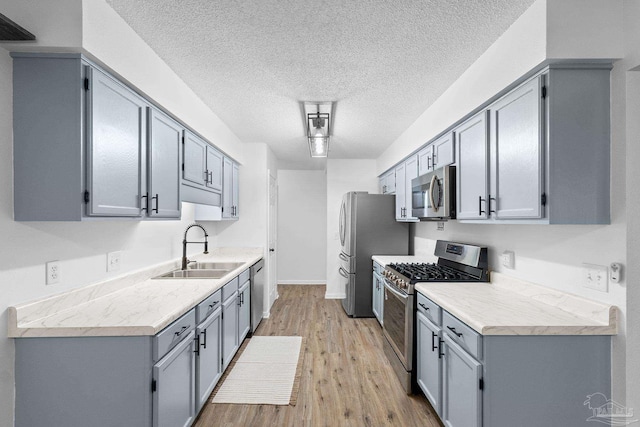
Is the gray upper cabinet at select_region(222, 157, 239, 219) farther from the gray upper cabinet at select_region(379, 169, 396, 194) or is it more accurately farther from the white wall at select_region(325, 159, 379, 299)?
the gray upper cabinet at select_region(379, 169, 396, 194)

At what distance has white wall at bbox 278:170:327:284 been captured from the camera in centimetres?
676

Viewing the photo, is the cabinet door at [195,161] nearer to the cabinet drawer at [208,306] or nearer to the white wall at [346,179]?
the cabinet drawer at [208,306]

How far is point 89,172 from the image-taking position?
1527mm

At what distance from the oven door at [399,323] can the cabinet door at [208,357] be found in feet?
5.02

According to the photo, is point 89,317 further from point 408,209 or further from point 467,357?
point 408,209

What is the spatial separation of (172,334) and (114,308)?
389mm

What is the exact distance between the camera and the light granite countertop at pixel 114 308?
4.88 ft

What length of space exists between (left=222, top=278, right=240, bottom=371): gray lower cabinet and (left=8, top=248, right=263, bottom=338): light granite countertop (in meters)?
0.27

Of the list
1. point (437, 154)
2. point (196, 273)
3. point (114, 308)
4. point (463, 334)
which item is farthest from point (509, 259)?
point (196, 273)

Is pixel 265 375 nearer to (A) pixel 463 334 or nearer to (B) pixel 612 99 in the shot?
(A) pixel 463 334

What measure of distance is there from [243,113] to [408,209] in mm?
2200

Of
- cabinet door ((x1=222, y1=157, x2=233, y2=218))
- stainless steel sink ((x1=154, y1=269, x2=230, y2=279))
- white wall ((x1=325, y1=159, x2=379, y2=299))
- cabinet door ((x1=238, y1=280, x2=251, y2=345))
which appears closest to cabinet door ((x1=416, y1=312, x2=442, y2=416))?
cabinet door ((x1=238, y1=280, x2=251, y2=345))

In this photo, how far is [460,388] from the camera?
1784 millimetres

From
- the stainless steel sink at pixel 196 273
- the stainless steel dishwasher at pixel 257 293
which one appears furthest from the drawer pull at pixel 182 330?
the stainless steel dishwasher at pixel 257 293
